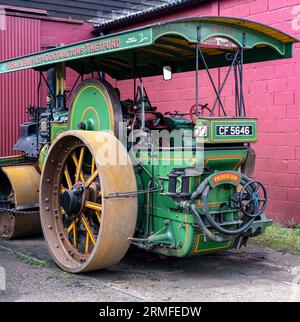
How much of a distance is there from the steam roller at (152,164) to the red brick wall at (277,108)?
168 cm

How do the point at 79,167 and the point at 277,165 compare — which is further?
the point at 277,165

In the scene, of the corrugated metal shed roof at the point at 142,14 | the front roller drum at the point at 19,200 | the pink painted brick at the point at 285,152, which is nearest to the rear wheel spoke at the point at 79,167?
the front roller drum at the point at 19,200

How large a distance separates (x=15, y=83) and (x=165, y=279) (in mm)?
6027

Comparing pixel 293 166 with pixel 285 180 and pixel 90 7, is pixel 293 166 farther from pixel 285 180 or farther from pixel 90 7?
pixel 90 7

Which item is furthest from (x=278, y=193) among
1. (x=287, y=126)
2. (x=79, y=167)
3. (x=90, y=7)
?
(x=90, y=7)

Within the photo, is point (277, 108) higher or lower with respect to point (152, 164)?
higher

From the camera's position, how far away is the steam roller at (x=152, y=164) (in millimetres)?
4594

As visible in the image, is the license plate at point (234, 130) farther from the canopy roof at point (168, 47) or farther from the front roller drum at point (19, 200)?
the front roller drum at point (19, 200)

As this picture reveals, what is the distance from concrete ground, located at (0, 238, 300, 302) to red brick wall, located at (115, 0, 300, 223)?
1.51m

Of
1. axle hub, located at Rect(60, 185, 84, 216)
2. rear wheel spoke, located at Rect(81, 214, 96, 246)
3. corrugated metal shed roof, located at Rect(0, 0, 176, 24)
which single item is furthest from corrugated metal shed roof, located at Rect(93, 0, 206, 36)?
rear wheel spoke, located at Rect(81, 214, 96, 246)

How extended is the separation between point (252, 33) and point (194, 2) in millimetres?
3826

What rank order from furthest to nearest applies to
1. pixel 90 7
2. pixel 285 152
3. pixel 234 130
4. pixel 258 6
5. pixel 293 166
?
pixel 90 7 → pixel 258 6 → pixel 285 152 → pixel 293 166 → pixel 234 130

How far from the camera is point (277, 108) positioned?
7.46m

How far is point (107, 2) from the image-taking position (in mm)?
11164
